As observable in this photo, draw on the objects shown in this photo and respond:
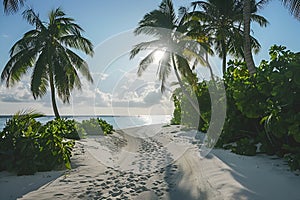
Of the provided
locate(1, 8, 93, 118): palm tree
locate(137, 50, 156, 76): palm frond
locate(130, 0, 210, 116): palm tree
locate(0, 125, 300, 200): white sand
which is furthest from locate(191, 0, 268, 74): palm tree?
locate(0, 125, 300, 200): white sand

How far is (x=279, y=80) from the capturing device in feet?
15.1

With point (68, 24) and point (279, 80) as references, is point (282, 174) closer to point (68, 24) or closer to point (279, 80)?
point (279, 80)

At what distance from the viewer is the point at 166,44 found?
17312 mm

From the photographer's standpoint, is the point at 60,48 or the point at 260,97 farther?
the point at 60,48

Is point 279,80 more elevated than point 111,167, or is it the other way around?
point 279,80

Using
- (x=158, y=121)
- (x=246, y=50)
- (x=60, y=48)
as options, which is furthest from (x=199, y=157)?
(x=158, y=121)

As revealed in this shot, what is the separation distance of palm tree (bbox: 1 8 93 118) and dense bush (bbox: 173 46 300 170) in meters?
9.13

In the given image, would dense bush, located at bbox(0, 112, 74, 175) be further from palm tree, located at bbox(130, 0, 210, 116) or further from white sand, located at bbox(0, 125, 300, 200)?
palm tree, located at bbox(130, 0, 210, 116)

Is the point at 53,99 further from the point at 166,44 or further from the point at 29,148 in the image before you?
the point at 29,148

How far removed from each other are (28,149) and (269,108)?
5.19 metres

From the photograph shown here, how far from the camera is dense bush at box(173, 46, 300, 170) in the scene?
458 centimetres

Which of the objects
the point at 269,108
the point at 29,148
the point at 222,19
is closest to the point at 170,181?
the point at 269,108

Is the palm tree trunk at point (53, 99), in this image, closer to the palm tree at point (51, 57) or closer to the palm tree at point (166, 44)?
the palm tree at point (51, 57)

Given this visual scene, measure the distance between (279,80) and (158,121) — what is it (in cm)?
3077
